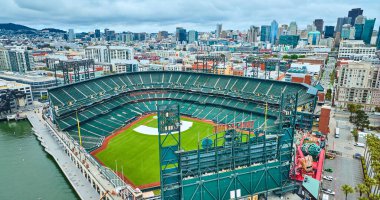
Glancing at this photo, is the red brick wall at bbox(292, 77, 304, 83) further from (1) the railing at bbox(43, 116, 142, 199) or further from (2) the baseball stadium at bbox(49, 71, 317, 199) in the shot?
(1) the railing at bbox(43, 116, 142, 199)

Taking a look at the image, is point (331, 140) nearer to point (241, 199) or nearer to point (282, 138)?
point (282, 138)

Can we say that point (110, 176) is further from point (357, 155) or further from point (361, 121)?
point (361, 121)

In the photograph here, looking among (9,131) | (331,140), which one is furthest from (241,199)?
(9,131)

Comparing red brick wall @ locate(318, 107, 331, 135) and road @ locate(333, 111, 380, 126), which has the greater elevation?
red brick wall @ locate(318, 107, 331, 135)

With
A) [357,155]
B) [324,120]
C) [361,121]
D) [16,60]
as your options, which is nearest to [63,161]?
[324,120]

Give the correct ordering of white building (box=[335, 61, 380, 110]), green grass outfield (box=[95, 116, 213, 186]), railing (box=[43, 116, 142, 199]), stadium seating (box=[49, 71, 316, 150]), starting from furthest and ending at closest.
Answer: white building (box=[335, 61, 380, 110]) → stadium seating (box=[49, 71, 316, 150]) → green grass outfield (box=[95, 116, 213, 186]) → railing (box=[43, 116, 142, 199])

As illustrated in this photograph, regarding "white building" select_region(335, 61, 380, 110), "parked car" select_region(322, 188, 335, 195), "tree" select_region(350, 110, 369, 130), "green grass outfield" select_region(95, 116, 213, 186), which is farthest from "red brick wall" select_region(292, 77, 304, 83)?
"parked car" select_region(322, 188, 335, 195)

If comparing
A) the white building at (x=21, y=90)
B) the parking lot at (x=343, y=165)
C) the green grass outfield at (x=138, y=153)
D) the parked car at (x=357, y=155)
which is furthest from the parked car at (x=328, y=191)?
the white building at (x=21, y=90)
